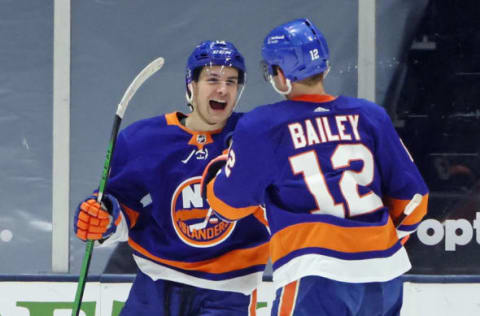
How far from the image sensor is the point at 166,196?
8.77ft

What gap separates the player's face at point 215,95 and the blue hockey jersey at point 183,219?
4cm

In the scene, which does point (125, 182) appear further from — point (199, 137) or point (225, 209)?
point (225, 209)

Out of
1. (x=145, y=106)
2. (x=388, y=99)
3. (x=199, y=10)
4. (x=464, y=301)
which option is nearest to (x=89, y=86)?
(x=145, y=106)

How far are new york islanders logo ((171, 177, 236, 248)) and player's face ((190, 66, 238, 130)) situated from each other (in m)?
0.19

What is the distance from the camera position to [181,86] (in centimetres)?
394

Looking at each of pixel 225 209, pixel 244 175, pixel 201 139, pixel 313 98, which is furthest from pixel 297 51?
pixel 201 139

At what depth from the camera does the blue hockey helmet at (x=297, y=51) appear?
2236 mm

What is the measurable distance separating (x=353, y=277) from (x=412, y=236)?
1.80m

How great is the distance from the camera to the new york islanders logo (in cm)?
264

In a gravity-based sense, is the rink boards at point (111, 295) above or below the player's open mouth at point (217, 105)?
below

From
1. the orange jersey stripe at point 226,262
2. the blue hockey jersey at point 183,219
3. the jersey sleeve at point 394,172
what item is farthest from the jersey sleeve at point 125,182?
the jersey sleeve at point 394,172

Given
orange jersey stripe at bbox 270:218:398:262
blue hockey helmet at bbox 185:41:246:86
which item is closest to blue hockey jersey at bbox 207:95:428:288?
orange jersey stripe at bbox 270:218:398:262

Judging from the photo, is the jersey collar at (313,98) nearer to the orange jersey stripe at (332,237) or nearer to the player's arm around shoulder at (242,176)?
the player's arm around shoulder at (242,176)

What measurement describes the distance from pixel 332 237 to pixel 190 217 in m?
0.61
